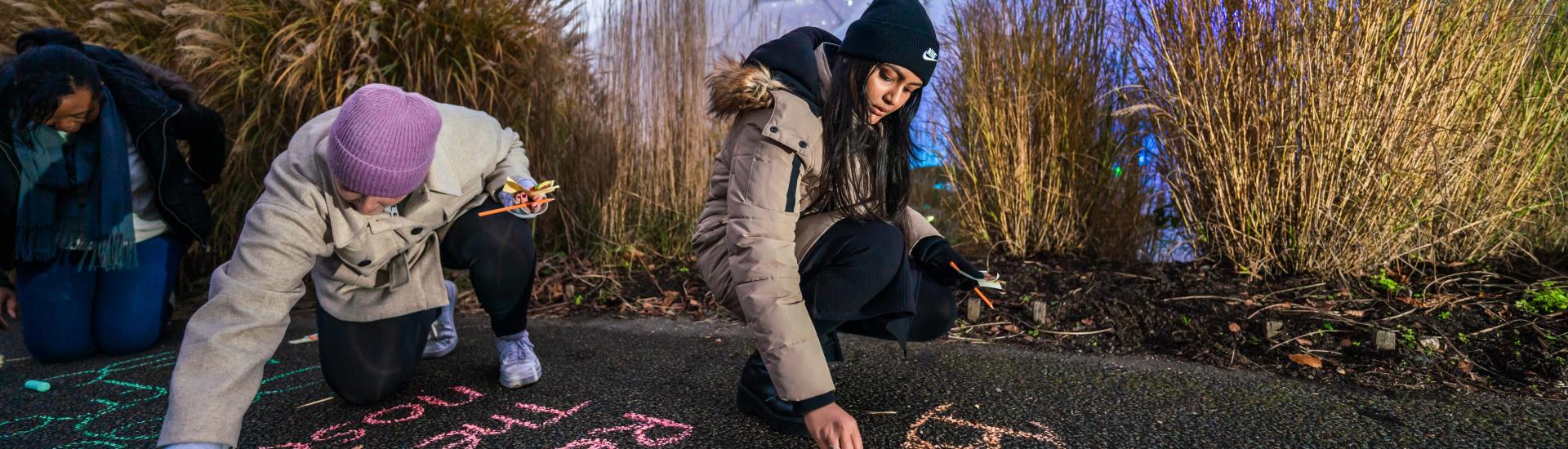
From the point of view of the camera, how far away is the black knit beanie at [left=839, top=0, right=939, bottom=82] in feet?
5.27

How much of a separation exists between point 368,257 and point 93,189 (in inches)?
56.3

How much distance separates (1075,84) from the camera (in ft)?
10.9

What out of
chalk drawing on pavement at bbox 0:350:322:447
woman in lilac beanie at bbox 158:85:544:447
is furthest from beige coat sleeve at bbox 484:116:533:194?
chalk drawing on pavement at bbox 0:350:322:447

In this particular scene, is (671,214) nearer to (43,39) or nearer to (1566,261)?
(43,39)

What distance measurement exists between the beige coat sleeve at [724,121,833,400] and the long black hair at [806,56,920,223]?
12 cm

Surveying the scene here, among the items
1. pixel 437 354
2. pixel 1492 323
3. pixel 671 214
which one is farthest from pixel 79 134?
pixel 1492 323

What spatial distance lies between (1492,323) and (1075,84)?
4.99 feet

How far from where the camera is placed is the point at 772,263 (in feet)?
5.07

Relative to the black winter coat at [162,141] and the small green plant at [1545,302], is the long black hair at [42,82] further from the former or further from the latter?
the small green plant at [1545,302]

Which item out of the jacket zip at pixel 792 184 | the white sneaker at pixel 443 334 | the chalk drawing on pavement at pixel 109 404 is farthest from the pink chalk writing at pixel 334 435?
the jacket zip at pixel 792 184

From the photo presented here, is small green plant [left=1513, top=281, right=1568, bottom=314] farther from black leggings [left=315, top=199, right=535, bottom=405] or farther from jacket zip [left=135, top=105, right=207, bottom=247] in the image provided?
jacket zip [left=135, top=105, right=207, bottom=247]

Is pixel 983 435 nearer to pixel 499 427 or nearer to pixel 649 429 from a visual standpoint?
pixel 649 429

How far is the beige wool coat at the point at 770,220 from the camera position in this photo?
1504 mm

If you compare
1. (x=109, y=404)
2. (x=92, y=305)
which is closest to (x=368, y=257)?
(x=109, y=404)
